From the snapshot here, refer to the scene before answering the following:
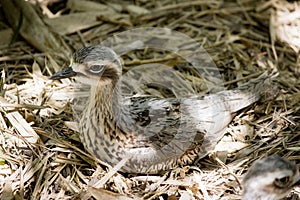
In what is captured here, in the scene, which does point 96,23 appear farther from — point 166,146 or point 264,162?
point 264,162

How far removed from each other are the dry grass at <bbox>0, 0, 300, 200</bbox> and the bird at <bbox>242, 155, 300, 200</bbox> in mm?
405

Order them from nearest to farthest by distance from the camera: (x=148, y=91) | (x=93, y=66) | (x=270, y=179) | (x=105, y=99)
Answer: (x=270, y=179) < (x=93, y=66) < (x=105, y=99) < (x=148, y=91)

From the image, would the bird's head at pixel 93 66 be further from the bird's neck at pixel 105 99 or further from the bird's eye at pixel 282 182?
the bird's eye at pixel 282 182

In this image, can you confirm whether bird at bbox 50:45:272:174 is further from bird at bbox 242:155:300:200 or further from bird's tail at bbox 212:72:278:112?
bird at bbox 242:155:300:200

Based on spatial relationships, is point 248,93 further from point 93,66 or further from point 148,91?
point 93,66

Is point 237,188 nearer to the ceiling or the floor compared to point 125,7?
nearer to the floor

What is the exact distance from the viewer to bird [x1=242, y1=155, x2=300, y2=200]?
3709mm

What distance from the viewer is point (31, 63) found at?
5281mm

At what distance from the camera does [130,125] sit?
14.1 ft

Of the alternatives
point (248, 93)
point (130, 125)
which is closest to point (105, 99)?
point (130, 125)

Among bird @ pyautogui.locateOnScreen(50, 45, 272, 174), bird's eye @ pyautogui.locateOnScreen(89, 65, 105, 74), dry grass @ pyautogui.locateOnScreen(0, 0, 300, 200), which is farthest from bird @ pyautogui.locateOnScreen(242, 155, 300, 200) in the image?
bird's eye @ pyautogui.locateOnScreen(89, 65, 105, 74)

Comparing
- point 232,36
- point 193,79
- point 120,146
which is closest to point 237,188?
point 120,146

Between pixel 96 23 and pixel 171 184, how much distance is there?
2067 millimetres

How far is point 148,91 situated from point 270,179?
1.63 metres
